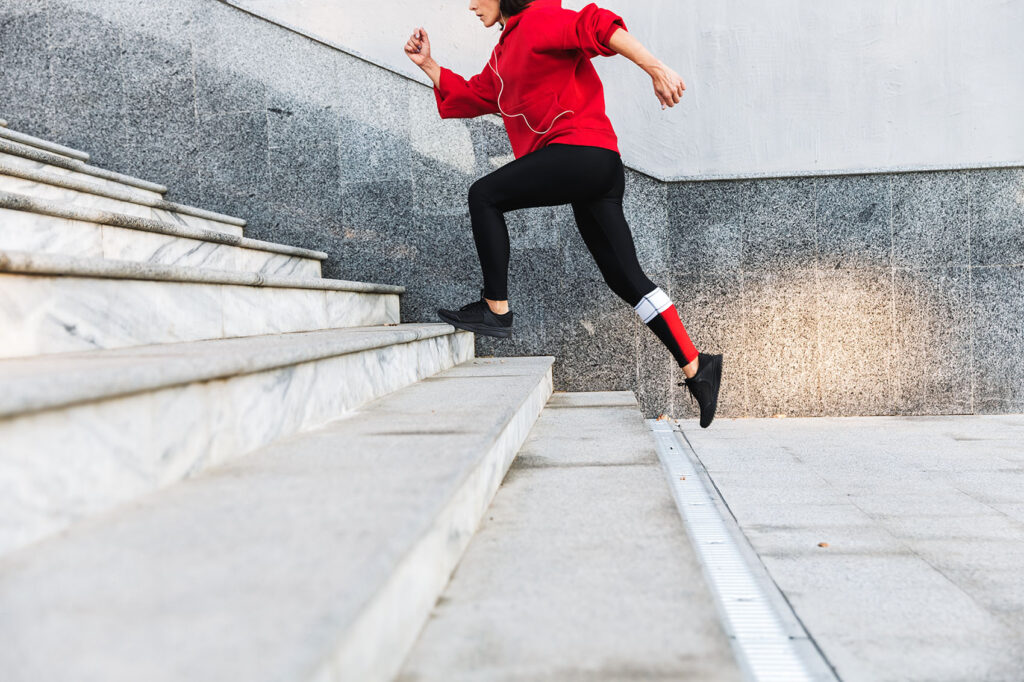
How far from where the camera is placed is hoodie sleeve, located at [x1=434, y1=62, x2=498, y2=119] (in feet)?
11.3

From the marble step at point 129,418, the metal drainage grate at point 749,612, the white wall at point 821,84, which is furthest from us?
the white wall at point 821,84

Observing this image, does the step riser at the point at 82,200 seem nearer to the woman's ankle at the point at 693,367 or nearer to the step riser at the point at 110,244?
the step riser at the point at 110,244

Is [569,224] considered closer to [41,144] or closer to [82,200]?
[82,200]

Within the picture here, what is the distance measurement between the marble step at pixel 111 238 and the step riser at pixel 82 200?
0.23ft

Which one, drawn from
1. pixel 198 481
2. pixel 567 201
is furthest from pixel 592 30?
pixel 198 481

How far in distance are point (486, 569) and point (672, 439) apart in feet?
9.26

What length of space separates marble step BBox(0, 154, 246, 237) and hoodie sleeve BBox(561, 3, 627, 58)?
6.26 ft

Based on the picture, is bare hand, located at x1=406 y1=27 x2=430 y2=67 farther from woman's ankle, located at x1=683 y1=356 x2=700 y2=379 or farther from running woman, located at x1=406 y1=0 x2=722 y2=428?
woman's ankle, located at x1=683 y1=356 x2=700 y2=379

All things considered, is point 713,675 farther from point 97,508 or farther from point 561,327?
point 561,327

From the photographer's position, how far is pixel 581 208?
319cm

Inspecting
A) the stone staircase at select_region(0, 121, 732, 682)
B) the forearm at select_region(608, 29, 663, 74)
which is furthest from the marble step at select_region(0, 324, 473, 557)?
the forearm at select_region(608, 29, 663, 74)

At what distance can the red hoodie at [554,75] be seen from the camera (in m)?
2.89

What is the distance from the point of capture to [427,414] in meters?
2.23

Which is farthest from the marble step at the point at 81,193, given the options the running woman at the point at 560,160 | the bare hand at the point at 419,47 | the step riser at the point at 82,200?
the running woman at the point at 560,160
